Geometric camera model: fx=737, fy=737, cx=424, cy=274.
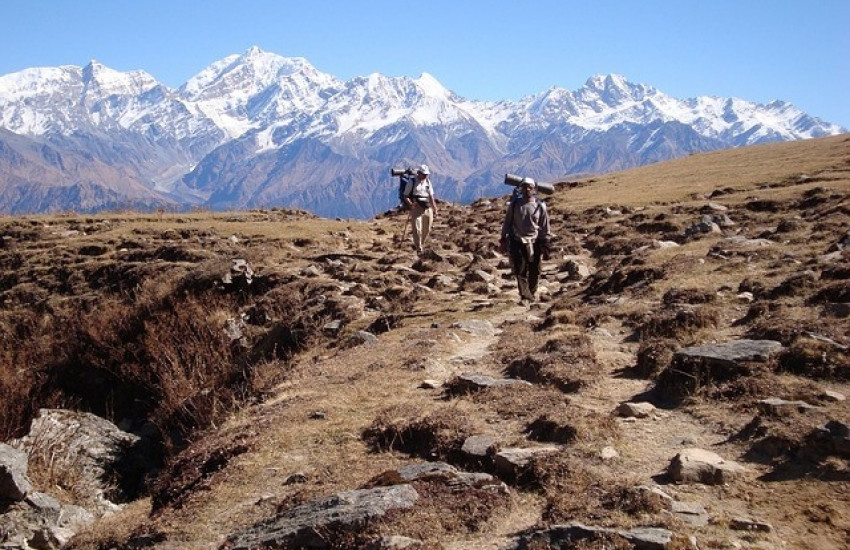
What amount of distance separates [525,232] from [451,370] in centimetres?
518

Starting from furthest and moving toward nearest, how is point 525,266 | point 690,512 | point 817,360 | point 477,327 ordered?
point 525,266, point 477,327, point 817,360, point 690,512

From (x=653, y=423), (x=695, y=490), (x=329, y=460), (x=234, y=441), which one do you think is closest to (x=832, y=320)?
(x=653, y=423)

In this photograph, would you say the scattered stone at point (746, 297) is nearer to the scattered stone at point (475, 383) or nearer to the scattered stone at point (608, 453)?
the scattered stone at point (475, 383)

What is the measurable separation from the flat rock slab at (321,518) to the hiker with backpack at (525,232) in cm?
981

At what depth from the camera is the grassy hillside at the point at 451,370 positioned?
7.34m

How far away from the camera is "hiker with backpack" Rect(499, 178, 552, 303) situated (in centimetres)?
1655

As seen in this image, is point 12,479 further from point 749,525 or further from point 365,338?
point 749,525

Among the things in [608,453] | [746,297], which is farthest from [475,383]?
[746,297]

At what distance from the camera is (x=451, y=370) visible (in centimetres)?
1241

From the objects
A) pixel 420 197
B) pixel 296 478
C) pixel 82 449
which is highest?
pixel 420 197

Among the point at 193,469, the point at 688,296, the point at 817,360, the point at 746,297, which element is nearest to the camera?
the point at 193,469

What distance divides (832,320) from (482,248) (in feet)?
52.1

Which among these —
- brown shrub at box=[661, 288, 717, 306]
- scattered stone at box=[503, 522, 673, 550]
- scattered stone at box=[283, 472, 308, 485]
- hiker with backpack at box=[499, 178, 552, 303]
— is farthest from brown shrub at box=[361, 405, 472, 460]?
hiker with backpack at box=[499, 178, 552, 303]

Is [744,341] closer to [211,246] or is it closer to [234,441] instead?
[234,441]
